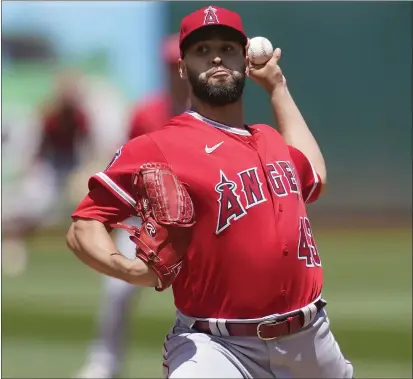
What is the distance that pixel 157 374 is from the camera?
5.36 meters

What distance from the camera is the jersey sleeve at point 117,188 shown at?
2.78m

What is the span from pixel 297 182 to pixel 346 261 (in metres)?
8.61

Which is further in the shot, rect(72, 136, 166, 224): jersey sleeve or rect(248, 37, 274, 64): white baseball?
rect(248, 37, 274, 64): white baseball

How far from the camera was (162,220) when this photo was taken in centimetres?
259

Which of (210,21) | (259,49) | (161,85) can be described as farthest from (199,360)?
(161,85)

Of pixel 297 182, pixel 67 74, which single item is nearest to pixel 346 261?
pixel 67 74

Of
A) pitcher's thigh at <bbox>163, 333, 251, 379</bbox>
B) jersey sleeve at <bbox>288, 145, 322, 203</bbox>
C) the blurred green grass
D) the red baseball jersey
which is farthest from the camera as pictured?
the blurred green grass

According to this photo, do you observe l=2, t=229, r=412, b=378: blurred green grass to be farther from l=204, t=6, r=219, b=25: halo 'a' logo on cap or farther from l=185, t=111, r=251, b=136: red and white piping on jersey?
l=204, t=6, r=219, b=25: halo 'a' logo on cap

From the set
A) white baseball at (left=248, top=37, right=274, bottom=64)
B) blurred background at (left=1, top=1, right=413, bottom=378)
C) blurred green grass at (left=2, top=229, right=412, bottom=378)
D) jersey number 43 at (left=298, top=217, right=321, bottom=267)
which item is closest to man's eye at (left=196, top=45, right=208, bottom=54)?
white baseball at (left=248, top=37, right=274, bottom=64)

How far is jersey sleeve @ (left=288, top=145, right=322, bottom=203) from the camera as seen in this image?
10.5 feet

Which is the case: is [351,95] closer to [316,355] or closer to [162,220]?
[316,355]

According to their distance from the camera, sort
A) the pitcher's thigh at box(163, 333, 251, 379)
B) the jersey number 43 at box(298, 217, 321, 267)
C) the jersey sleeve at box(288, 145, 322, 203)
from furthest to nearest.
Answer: the jersey sleeve at box(288, 145, 322, 203) < the jersey number 43 at box(298, 217, 321, 267) < the pitcher's thigh at box(163, 333, 251, 379)

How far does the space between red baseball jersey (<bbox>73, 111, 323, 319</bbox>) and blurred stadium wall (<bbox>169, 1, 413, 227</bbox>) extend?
10241mm

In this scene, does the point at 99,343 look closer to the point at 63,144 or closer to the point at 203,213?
the point at 203,213
